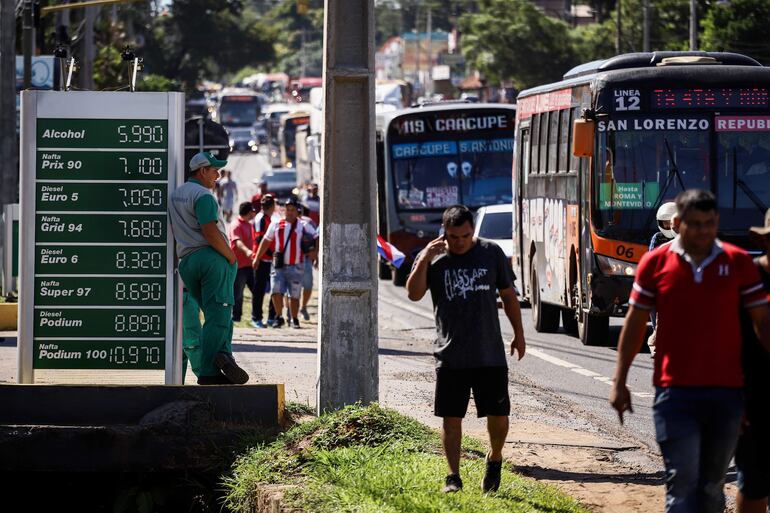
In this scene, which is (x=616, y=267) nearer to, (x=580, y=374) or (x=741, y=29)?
(x=580, y=374)

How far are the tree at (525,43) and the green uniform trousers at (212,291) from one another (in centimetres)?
5176

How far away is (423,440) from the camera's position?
359 inches

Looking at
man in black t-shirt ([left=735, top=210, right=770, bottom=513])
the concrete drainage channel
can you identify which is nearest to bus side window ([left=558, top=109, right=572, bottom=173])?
the concrete drainage channel

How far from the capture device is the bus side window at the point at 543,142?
64.7 ft

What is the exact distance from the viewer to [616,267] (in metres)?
16.4

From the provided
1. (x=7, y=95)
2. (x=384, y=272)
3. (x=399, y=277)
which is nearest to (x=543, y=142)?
(x=7, y=95)

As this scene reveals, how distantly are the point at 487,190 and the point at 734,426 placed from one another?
74.0ft

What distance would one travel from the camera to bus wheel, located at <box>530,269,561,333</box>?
20156 millimetres

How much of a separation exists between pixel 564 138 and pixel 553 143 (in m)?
0.72

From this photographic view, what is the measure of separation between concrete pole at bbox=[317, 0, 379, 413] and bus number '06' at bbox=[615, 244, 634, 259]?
7.16m

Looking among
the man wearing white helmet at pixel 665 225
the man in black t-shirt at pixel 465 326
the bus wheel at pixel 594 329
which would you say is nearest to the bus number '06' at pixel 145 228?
the man in black t-shirt at pixel 465 326

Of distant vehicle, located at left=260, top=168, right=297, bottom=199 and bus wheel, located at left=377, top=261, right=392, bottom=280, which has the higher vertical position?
distant vehicle, located at left=260, top=168, right=297, bottom=199

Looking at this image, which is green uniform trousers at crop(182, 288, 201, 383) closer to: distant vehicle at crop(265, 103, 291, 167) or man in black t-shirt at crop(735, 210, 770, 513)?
man in black t-shirt at crop(735, 210, 770, 513)

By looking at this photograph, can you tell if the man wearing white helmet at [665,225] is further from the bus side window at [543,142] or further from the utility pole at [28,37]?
the utility pole at [28,37]
